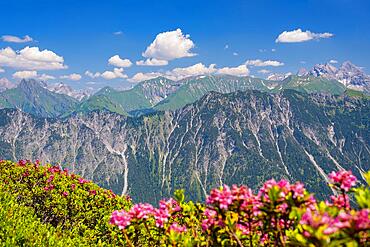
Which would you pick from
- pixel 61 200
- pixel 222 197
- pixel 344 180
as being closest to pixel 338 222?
pixel 344 180

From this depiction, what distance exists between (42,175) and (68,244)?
38.3 feet

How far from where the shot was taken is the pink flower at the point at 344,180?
18.8ft

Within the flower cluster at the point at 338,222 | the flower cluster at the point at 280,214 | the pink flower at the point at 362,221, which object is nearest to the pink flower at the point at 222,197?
the flower cluster at the point at 280,214

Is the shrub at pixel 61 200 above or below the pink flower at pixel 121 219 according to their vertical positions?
below

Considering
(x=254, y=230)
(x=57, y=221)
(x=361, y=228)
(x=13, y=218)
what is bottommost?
(x=57, y=221)

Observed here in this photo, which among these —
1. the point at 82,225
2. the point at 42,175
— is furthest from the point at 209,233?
the point at 42,175

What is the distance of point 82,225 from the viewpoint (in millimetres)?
22594

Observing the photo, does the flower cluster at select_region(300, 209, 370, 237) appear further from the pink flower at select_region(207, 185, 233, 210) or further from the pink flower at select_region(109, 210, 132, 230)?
the pink flower at select_region(109, 210, 132, 230)

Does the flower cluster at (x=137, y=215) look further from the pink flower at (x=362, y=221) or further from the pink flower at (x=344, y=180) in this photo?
the pink flower at (x=362, y=221)

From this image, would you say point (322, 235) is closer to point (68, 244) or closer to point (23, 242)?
point (23, 242)

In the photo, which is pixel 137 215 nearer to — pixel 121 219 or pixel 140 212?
pixel 140 212

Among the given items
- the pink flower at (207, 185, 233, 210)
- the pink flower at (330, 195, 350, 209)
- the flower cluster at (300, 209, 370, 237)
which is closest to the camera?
the flower cluster at (300, 209, 370, 237)

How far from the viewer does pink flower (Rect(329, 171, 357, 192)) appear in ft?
18.8

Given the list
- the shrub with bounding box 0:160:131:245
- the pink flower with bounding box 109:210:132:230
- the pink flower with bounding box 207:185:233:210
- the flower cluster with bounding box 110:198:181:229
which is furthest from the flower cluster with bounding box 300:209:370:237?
the shrub with bounding box 0:160:131:245
